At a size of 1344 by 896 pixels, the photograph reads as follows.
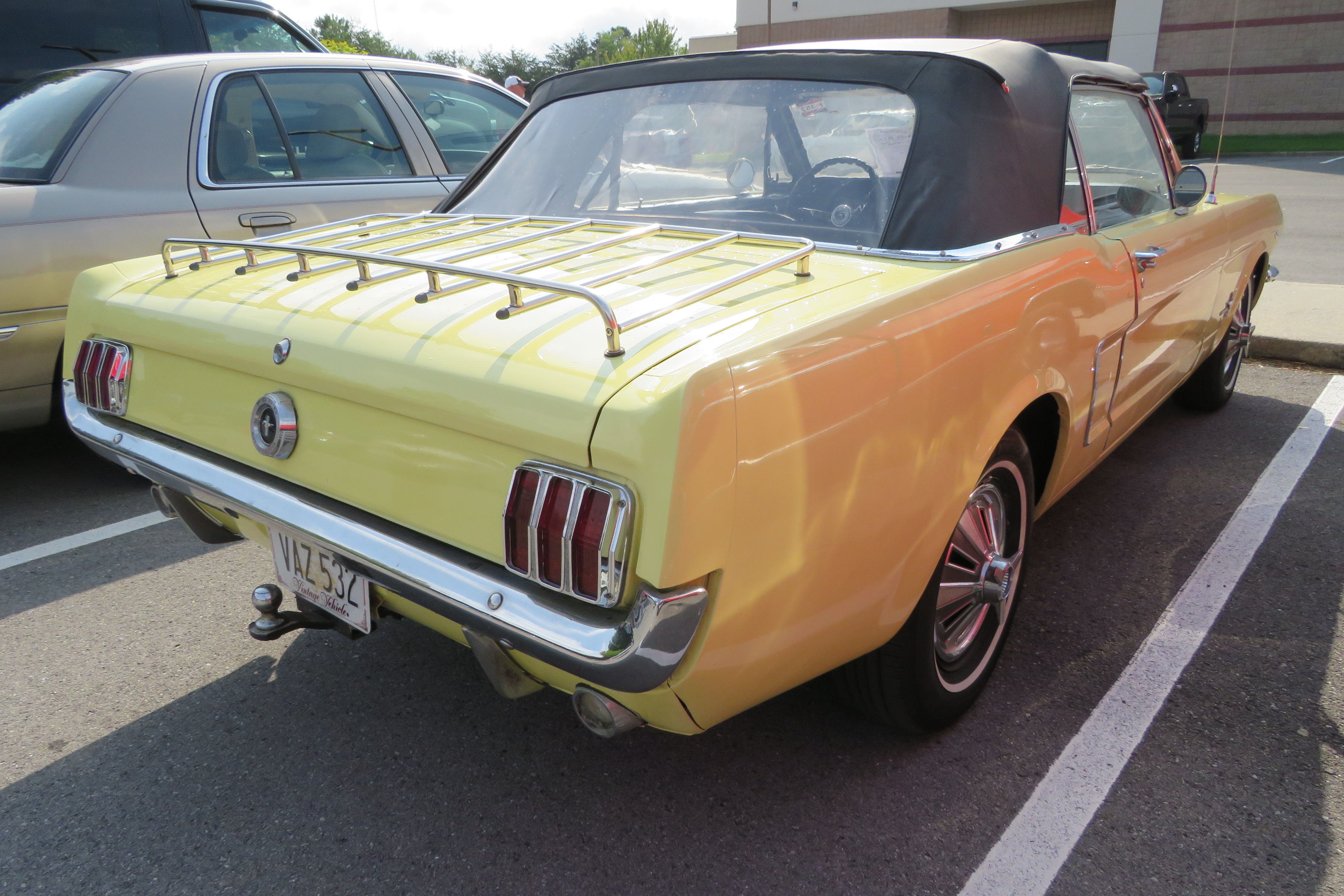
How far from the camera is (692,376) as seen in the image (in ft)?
5.10

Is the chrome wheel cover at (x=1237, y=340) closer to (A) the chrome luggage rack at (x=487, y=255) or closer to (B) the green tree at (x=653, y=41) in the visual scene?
(A) the chrome luggage rack at (x=487, y=255)

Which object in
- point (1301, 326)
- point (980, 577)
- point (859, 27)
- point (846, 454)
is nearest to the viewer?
point (846, 454)

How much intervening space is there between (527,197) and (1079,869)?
7.57ft

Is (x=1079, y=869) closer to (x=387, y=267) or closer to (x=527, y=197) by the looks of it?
(x=387, y=267)

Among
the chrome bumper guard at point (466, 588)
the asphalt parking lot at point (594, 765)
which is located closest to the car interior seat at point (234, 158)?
the asphalt parking lot at point (594, 765)

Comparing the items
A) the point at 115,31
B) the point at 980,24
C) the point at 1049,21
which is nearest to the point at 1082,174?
the point at 115,31

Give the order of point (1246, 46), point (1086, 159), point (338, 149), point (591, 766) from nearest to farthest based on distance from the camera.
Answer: point (591, 766) < point (1086, 159) < point (338, 149) < point (1246, 46)

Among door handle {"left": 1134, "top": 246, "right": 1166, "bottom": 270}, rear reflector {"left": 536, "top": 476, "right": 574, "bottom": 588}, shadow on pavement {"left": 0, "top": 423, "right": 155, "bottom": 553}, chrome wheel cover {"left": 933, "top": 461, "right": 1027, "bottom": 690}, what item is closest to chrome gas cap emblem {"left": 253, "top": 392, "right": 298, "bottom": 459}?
rear reflector {"left": 536, "top": 476, "right": 574, "bottom": 588}

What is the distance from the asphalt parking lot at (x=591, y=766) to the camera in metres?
2.03

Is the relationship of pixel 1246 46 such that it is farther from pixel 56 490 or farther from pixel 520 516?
pixel 520 516

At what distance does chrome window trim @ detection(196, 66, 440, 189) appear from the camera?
4.29 metres

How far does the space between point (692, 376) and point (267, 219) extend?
349 centimetres

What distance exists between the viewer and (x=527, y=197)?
3.02 m

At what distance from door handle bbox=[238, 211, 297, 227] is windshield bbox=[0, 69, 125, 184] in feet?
2.31
